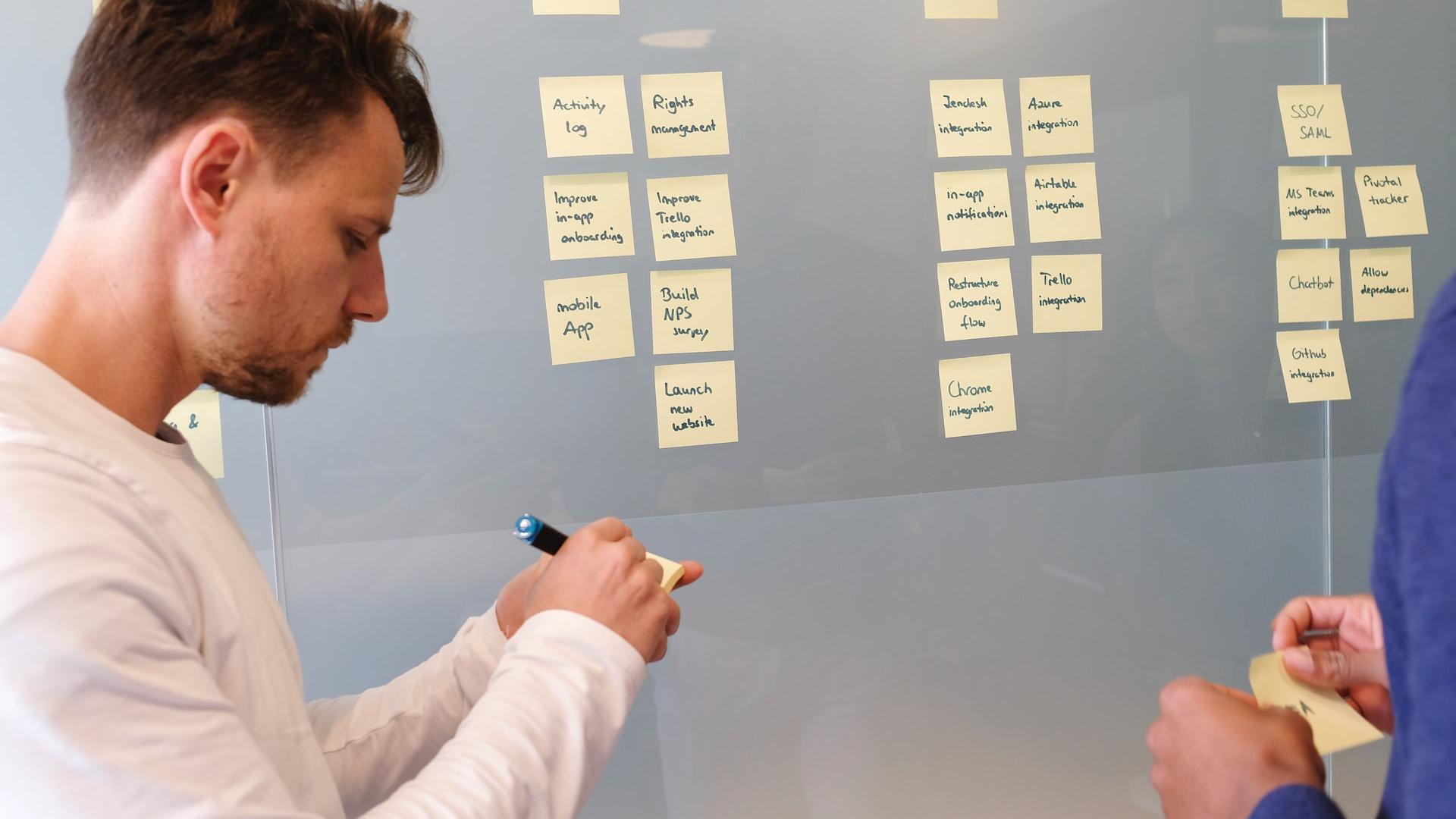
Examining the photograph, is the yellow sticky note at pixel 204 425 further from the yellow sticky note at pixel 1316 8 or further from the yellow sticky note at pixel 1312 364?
the yellow sticky note at pixel 1316 8

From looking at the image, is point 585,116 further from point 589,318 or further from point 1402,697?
point 1402,697

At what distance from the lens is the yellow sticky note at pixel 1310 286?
5.39 ft

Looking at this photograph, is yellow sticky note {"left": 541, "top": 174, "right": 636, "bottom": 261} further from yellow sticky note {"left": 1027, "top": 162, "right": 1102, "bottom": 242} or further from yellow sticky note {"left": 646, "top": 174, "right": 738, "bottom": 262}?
yellow sticky note {"left": 1027, "top": 162, "right": 1102, "bottom": 242}

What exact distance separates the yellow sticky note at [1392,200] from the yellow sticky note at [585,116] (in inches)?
47.3

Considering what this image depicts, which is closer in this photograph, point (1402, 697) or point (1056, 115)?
point (1402, 697)

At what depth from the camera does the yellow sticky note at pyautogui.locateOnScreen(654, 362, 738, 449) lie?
1.43 metres

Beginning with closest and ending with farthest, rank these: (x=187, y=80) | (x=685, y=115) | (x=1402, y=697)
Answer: (x=1402, y=697) < (x=187, y=80) < (x=685, y=115)

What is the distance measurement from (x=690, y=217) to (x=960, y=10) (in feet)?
1.69

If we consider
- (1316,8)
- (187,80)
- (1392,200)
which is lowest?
(1392,200)

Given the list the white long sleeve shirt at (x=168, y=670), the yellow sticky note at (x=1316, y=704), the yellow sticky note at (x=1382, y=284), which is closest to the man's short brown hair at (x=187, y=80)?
the white long sleeve shirt at (x=168, y=670)

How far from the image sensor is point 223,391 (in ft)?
2.81

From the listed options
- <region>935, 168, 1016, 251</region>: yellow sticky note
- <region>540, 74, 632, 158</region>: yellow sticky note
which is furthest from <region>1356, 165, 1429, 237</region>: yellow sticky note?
<region>540, 74, 632, 158</region>: yellow sticky note

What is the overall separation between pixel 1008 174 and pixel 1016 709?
81cm

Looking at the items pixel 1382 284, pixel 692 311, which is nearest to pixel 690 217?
pixel 692 311
